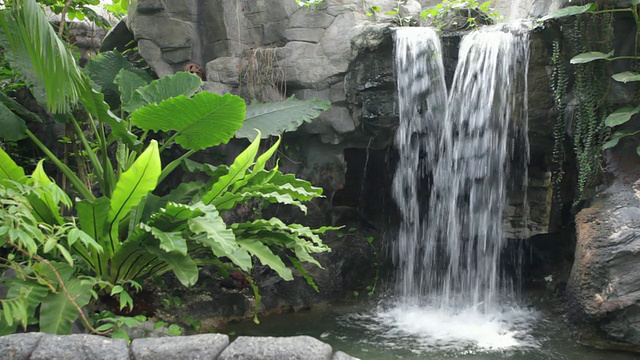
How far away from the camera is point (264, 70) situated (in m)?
6.29

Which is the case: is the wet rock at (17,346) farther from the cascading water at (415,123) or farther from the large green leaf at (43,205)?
the cascading water at (415,123)

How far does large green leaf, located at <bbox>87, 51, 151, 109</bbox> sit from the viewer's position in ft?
19.7

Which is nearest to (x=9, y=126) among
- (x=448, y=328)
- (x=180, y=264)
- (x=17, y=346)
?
(x=180, y=264)

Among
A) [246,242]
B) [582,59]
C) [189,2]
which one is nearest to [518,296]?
[582,59]

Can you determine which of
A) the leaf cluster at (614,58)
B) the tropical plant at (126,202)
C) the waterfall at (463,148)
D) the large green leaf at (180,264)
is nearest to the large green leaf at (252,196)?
the tropical plant at (126,202)

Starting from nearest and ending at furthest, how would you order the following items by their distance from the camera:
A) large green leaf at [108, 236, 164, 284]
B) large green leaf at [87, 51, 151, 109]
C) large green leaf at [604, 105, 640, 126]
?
large green leaf at [108, 236, 164, 284] → large green leaf at [604, 105, 640, 126] → large green leaf at [87, 51, 151, 109]

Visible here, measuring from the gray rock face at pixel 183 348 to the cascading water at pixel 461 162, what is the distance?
Result: 3.05 m

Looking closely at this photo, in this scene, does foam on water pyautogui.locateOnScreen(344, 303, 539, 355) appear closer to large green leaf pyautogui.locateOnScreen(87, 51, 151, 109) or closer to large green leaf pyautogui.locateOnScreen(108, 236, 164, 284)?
large green leaf pyautogui.locateOnScreen(108, 236, 164, 284)

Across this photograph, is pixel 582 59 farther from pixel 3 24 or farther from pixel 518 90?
pixel 3 24

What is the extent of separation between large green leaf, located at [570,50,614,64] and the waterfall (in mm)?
715

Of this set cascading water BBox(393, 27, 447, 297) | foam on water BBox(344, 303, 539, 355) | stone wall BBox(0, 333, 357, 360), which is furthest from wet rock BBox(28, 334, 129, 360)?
cascading water BBox(393, 27, 447, 297)

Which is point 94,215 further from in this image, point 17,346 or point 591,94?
point 591,94

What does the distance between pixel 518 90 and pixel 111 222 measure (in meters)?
4.03

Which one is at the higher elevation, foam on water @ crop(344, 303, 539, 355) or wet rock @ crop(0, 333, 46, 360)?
wet rock @ crop(0, 333, 46, 360)
